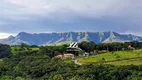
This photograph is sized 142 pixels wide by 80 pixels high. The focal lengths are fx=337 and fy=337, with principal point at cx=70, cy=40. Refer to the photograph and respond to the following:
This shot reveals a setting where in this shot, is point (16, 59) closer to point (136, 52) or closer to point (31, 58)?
point (31, 58)

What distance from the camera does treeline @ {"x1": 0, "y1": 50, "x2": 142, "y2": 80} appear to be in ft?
376

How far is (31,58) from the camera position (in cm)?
16662

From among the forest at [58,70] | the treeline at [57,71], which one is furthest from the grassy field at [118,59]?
the treeline at [57,71]

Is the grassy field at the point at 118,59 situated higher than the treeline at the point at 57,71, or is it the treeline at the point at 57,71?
the grassy field at the point at 118,59

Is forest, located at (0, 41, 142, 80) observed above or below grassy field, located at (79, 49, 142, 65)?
below

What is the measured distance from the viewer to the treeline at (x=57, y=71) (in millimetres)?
114500

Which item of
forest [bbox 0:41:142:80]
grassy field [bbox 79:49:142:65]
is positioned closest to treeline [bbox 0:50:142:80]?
forest [bbox 0:41:142:80]

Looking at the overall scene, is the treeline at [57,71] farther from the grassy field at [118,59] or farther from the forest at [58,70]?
the grassy field at [118,59]

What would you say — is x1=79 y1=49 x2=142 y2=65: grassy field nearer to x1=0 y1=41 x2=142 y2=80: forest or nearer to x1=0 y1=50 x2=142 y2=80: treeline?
x1=0 y1=41 x2=142 y2=80: forest

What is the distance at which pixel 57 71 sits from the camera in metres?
130

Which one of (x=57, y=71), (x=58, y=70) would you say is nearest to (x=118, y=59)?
(x=58, y=70)

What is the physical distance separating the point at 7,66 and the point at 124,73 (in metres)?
61.5

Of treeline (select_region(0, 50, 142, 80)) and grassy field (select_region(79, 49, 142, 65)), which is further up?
grassy field (select_region(79, 49, 142, 65))

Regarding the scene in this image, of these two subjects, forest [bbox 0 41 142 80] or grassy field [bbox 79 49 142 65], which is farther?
grassy field [bbox 79 49 142 65]
